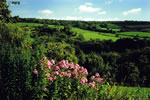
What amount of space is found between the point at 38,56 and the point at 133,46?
65374 mm

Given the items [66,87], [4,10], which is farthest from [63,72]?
[4,10]

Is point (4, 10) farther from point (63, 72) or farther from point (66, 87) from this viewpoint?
point (66, 87)

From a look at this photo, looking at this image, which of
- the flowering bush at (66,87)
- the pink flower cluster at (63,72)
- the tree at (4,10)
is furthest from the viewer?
the tree at (4,10)

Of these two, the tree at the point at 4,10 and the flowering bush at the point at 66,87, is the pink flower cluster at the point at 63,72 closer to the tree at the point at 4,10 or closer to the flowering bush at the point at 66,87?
the flowering bush at the point at 66,87

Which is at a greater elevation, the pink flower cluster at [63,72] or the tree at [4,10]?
the tree at [4,10]

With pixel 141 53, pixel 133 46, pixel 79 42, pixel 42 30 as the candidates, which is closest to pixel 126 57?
pixel 141 53

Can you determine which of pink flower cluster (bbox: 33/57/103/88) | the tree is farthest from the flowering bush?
the tree

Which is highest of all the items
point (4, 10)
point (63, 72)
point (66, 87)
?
point (4, 10)

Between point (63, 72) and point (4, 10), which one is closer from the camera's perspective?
point (63, 72)

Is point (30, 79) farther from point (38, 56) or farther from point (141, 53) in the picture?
point (141, 53)

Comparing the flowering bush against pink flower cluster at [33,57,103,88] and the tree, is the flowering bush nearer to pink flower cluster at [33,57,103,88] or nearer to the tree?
pink flower cluster at [33,57,103,88]

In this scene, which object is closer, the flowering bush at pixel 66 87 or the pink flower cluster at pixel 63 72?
the flowering bush at pixel 66 87

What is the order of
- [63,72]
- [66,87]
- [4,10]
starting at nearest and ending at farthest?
[66,87], [63,72], [4,10]

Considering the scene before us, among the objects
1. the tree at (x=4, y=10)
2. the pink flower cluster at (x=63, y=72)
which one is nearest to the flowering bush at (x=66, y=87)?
the pink flower cluster at (x=63, y=72)
